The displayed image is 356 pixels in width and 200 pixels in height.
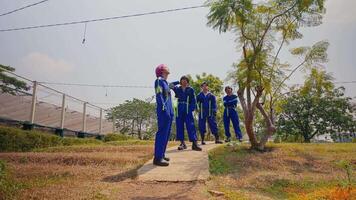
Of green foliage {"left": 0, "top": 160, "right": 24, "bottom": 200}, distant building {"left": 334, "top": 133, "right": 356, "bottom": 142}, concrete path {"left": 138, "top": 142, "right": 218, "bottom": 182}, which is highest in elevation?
distant building {"left": 334, "top": 133, "right": 356, "bottom": 142}

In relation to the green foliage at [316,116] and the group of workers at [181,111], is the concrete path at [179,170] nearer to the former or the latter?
the group of workers at [181,111]

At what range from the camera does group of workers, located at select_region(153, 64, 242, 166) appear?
6.55 meters

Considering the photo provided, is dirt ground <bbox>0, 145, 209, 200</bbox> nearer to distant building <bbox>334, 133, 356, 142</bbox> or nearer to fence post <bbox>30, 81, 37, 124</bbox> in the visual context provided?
fence post <bbox>30, 81, 37, 124</bbox>

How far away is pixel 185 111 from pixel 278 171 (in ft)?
9.67

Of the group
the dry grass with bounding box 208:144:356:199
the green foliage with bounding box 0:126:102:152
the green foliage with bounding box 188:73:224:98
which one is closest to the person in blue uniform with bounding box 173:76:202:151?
the dry grass with bounding box 208:144:356:199

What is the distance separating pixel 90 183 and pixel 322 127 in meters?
37.5

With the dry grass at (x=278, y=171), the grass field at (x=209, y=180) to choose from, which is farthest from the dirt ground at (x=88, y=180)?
the dry grass at (x=278, y=171)

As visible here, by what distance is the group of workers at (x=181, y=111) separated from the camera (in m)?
6.55

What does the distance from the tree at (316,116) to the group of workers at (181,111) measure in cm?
2493

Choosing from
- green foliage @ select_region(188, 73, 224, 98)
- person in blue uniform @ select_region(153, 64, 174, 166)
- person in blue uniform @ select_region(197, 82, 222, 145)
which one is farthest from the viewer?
green foliage @ select_region(188, 73, 224, 98)

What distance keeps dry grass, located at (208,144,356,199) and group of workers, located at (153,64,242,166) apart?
1.15 metres

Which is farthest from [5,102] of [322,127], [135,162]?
[322,127]

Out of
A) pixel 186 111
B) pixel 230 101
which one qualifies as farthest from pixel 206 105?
pixel 186 111

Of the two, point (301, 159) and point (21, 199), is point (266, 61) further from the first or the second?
point (21, 199)
